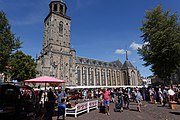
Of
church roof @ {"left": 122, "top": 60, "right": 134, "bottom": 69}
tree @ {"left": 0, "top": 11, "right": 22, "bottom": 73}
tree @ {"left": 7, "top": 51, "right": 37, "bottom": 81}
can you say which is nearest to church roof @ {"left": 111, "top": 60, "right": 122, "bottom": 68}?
church roof @ {"left": 122, "top": 60, "right": 134, "bottom": 69}

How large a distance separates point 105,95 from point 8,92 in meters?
6.55

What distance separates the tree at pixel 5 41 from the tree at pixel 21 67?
1226 centimetres

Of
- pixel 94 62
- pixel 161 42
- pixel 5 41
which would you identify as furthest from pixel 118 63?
pixel 5 41

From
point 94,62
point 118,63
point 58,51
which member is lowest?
point 94,62

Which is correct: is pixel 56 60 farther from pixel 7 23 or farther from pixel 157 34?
pixel 157 34

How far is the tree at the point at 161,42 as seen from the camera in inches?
671

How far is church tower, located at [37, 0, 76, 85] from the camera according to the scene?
41.5 m

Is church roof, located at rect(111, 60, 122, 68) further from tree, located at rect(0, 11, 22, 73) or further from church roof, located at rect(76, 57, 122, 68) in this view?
tree, located at rect(0, 11, 22, 73)

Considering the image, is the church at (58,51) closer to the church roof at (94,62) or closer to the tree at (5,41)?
the church roof at (94,62)

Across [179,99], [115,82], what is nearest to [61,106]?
[179,99]

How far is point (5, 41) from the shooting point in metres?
15.1

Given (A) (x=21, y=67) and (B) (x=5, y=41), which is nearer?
(B) (x=5, y=41)

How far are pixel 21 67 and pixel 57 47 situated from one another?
59.1 feet

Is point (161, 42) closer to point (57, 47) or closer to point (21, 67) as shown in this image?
point (21, 67)
